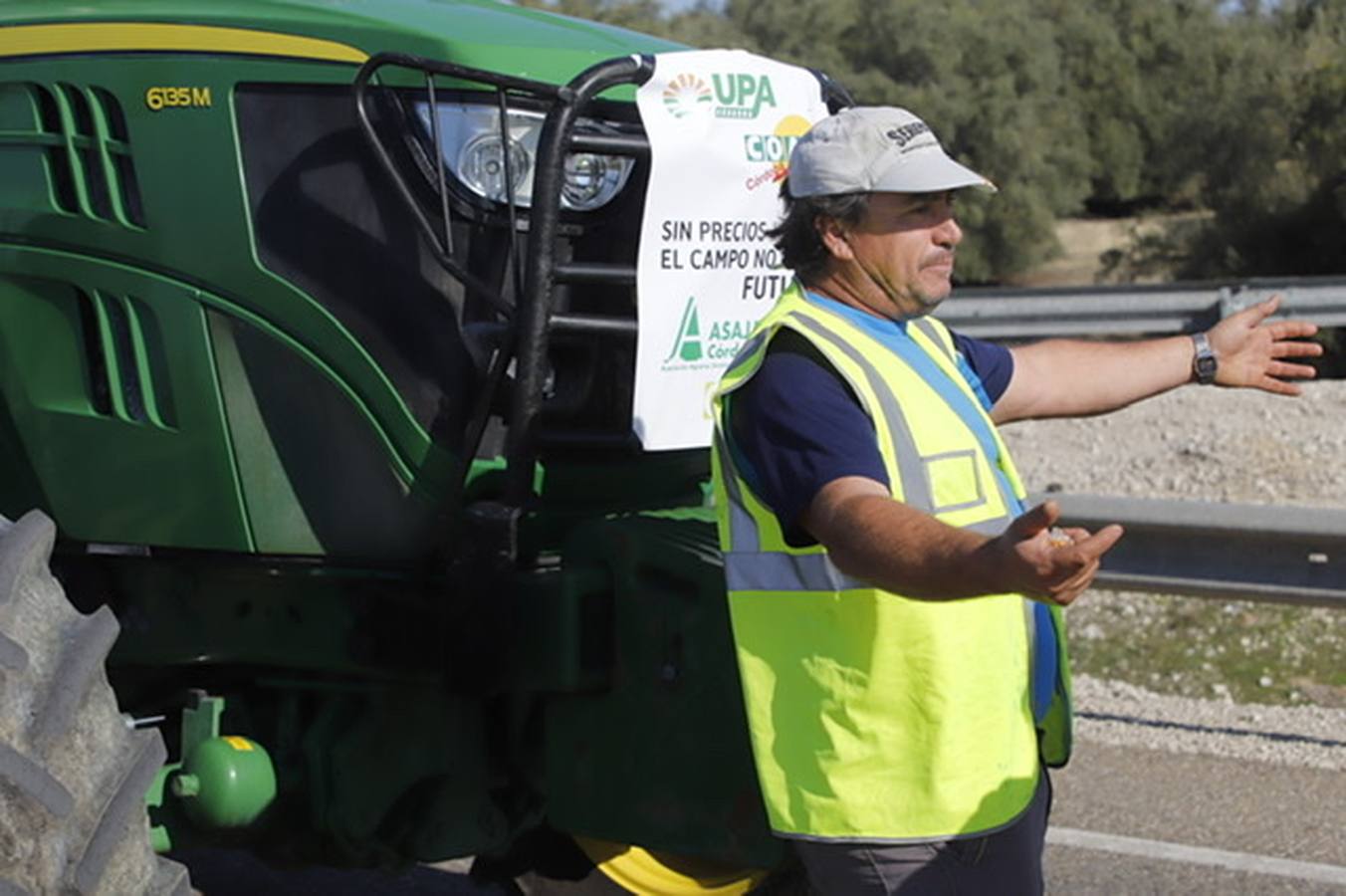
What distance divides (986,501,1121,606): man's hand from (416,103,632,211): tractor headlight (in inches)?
55.6

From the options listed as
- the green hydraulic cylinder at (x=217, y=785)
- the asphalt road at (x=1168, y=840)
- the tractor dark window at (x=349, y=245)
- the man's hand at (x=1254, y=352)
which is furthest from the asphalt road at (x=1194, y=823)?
the tractor dark window at (x=349, y=245)

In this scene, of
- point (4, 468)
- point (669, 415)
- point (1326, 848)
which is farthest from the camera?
point (1326, 848)

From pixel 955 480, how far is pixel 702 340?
99cm

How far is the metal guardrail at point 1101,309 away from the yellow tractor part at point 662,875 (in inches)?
344

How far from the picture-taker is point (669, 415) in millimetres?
4121

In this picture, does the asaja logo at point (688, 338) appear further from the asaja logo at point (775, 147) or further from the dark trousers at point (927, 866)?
the dark trousers at point (927, 866)

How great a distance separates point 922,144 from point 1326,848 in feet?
9.86

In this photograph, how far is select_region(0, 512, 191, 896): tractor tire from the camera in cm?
315

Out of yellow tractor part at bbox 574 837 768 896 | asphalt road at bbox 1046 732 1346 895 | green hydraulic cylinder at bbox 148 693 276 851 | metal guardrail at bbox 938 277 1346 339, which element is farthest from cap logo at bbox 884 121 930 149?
metal guardrail at bbox 938 277 1346 339

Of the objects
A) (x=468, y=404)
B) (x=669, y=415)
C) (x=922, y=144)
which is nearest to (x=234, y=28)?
(x=468, y=404)

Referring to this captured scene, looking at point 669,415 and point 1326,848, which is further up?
point 669,415

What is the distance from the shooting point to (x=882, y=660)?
3207mm

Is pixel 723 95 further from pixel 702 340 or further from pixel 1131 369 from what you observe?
pixel 1131 369

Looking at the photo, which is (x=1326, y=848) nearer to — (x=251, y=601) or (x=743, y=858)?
(x=743, y=858)
